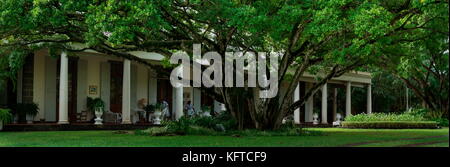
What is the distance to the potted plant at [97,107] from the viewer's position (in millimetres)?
25872

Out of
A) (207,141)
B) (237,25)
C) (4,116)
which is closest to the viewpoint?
(207,141)

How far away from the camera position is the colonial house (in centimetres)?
2602

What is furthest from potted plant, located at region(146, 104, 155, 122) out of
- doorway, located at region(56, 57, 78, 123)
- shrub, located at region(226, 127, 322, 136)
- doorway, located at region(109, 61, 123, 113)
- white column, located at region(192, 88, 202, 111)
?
shrub, located at region(226, 127, 322, 136)

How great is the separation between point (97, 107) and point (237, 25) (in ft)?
43.1

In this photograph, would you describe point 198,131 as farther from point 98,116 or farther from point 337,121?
point 337,121

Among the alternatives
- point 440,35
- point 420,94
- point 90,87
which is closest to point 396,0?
point 440,35

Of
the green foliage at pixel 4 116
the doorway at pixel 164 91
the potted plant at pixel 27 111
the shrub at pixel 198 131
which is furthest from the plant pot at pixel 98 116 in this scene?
the shrub at pixel 198 131

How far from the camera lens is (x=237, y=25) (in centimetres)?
1538

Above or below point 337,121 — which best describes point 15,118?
above

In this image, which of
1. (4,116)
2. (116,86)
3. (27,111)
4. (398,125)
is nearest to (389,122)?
(398,125)

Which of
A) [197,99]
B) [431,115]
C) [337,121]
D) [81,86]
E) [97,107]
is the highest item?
[81,86]

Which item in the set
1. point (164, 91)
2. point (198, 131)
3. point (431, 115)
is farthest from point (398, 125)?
point (198, 131)

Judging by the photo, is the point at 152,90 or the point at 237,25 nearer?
the point at 237,25

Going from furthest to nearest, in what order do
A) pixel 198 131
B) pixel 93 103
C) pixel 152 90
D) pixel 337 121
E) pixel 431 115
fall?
pixel 337 121 → pixel 431 115 → pixel 152 90 → pixel 93 103 → pixel 198 131
